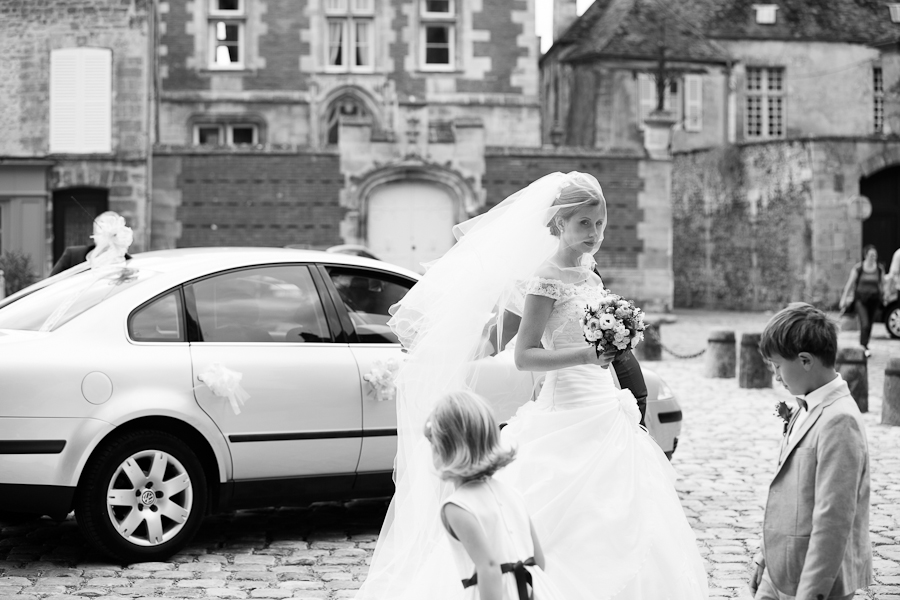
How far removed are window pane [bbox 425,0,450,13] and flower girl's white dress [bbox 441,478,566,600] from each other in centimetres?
2564

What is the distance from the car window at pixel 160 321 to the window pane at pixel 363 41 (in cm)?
2264

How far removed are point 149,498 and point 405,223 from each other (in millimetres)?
19215

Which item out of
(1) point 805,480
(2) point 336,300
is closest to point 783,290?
(2) point 336,300

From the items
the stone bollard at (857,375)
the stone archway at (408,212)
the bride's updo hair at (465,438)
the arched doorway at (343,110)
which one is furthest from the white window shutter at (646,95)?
the bride's updo hair at (465,438)

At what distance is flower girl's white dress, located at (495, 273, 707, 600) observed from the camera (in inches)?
161

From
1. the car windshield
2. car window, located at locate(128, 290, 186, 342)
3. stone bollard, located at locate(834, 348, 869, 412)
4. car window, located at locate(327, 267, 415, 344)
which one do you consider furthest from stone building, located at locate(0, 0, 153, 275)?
car window, located at locate(128, 290, 186, 342)

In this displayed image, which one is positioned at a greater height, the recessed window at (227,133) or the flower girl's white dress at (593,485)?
the recessed window at (227,133)

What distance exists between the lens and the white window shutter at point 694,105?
3562 centimetres

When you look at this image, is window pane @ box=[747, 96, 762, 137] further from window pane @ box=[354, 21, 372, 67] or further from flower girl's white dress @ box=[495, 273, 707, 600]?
flower girl's white dress @ box=[495, 273, 707, 600]

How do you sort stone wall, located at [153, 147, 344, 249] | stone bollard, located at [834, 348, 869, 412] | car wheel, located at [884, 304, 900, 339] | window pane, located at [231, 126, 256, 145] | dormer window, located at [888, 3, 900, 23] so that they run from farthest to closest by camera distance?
dormer window, located at [888, 3, 900, 23]
window pane, located at [231, 126, 256, 145]
stone wall, located at [153, 147, 344, 249]
car wheel, located at [884, 304, 900, 339]
stone bollard, located at [834, 348, 869, 412]

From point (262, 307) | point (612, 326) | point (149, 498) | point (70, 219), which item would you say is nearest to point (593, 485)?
point (612, 326)

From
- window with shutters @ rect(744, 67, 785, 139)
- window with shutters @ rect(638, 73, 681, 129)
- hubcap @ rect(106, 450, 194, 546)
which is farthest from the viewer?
window with shutters @ rect(744, 67, 785, 139)

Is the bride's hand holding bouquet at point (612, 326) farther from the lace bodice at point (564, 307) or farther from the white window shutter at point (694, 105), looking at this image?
the white window shutter at point (694, 105)

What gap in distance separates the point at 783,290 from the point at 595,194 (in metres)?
26.8
